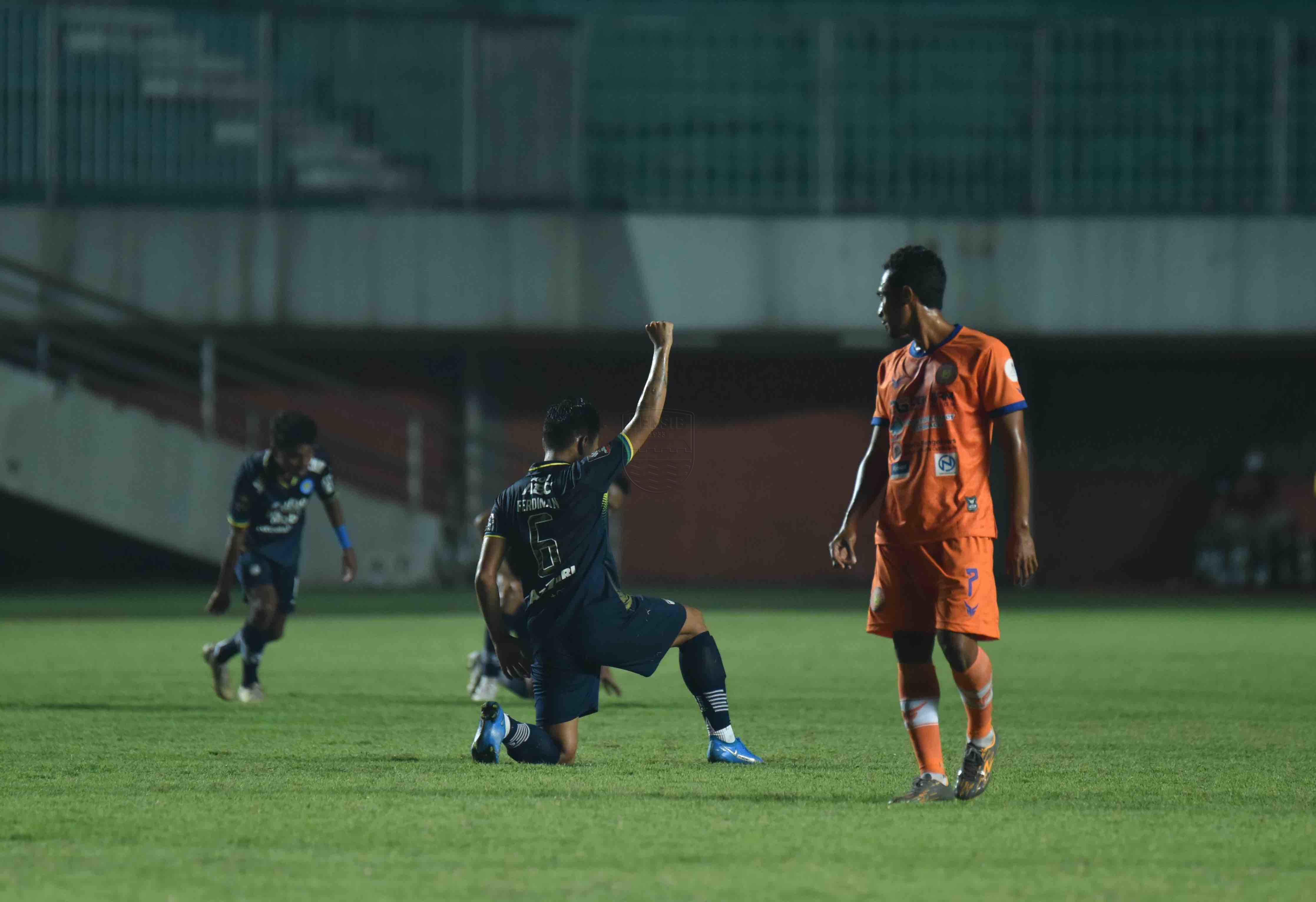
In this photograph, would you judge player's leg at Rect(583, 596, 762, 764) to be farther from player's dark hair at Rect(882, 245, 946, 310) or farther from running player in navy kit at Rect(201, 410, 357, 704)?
running player in navy kit at Rect(201, 410, 357, 704)

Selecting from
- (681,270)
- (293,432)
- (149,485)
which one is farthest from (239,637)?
(681,270)

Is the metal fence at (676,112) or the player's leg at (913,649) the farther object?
the metal fence at (676,112)

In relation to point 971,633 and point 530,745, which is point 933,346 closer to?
point 971,633

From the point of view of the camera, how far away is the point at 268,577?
11141 mm

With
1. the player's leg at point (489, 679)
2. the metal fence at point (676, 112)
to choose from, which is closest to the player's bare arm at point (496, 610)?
the player's leg at point (489, 679)

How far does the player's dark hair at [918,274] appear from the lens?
657 centimetres

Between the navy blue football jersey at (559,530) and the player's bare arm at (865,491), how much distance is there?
1.07m

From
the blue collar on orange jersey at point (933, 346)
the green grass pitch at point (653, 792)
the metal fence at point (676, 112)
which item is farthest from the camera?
the metal fence at point (676, 112)

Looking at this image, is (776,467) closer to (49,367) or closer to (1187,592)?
(1187,592)

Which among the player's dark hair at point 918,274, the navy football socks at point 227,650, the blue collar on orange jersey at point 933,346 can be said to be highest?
the player's dark hair at point 918,274

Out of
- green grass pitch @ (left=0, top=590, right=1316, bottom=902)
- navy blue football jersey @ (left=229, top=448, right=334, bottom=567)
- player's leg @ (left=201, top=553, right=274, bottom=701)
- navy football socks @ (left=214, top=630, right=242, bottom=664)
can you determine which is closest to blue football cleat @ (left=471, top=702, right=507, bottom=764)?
green grass pitch @ (left=0, top=590, right=1316, bottom=902)

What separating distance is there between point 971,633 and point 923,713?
1.38 feet

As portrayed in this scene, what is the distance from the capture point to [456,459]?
96.8 feet
